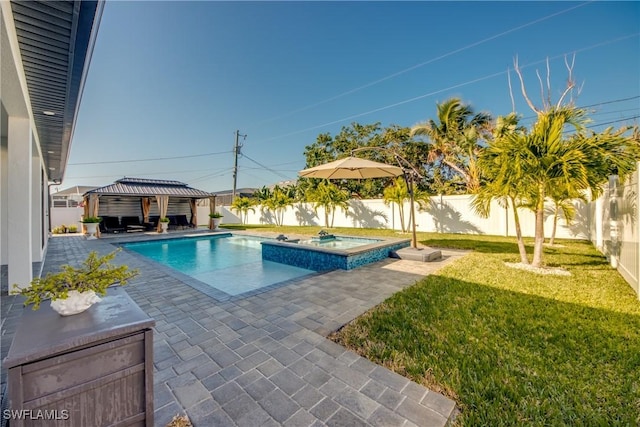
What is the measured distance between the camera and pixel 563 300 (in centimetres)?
417

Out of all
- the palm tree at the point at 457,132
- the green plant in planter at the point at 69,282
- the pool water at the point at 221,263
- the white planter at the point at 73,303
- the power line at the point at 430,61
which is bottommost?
the pool water at the point at 221,263

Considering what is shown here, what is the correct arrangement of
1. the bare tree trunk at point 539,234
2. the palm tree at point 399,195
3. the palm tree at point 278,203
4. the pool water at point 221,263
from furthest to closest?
1. the palm tree at point 278,203
2. the palm tree at point 399,195
3. the pool water at point 221,263
4. the bare tree trunk at point 539,234

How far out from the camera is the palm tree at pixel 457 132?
15.0 meters

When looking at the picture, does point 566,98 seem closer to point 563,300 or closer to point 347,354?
point 563,300

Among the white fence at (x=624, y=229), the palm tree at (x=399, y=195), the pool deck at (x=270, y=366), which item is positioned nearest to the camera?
the pool deck at (x=270, y=366)

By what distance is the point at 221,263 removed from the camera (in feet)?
29.2

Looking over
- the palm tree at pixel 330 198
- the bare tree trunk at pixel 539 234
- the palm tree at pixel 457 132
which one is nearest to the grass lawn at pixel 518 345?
the bare tree trunk at pixel 539 234

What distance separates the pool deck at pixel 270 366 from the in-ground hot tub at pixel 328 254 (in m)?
1.88

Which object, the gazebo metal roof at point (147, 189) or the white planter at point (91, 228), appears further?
the gazebo metal roof at point (147, 189)

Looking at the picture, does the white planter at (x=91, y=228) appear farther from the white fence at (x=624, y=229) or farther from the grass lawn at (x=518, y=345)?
the white fence at (x=624, y=229)

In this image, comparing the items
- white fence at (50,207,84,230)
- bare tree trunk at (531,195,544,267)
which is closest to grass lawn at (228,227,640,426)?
bare tree trunk at (531,195,544,267)

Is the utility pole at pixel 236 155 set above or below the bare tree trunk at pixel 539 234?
above

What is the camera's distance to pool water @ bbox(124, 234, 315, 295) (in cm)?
657

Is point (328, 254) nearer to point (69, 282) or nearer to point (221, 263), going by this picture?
point (221, 263)
